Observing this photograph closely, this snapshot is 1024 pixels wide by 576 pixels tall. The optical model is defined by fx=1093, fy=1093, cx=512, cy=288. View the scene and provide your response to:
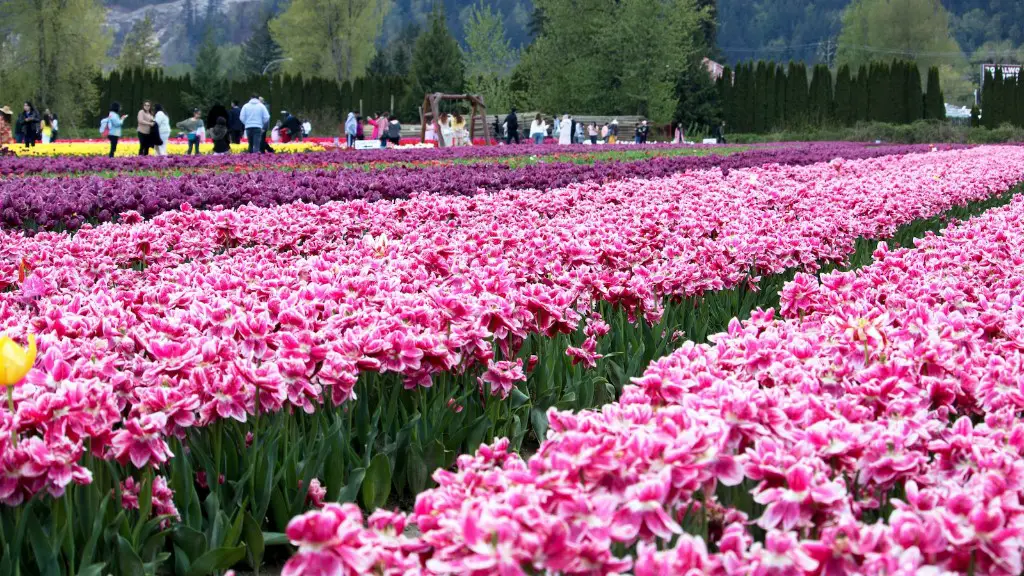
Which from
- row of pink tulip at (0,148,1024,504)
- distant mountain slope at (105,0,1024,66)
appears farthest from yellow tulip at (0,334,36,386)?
distant mountain slope at (105,0,1024,66)

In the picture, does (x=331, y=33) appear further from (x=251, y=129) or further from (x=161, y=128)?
(x=251, y=129)

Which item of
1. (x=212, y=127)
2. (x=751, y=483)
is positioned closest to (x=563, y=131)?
(x=212, y=127)

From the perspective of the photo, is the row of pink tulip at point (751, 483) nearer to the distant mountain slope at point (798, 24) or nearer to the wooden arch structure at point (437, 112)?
the wooden arch structure at point (437, 112)

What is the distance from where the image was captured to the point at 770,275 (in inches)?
224

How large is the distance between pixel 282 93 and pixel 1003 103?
3069 centimetres

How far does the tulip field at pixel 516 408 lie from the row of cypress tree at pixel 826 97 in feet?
135

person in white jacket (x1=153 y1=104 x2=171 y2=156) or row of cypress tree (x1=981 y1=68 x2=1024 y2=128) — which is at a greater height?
row of cypress tree (x1=981 y1=68 x2=1024 y2=128)

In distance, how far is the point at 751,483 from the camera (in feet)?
7.02

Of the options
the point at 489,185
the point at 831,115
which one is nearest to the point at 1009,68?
the point at 831,115

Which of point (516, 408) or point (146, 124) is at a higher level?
point (146, 124)

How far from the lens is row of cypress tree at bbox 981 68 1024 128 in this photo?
42750mm

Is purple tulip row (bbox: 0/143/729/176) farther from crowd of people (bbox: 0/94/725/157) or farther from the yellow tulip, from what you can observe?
the yellow tulip

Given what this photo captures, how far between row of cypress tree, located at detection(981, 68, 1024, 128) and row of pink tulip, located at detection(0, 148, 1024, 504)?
127ft

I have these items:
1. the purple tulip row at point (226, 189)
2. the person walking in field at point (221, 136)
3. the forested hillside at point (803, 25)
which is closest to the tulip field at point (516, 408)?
the purple tulip row at point (226, 189)
